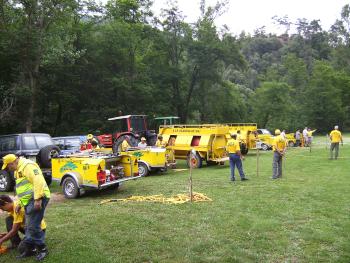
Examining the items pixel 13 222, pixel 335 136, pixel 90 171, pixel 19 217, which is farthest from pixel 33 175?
pixel 335 136

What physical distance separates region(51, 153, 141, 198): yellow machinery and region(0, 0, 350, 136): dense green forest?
16.0 meters

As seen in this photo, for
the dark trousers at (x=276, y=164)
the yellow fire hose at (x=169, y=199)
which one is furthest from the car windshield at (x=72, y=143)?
the yellow fire hose at (x=169, y=199)

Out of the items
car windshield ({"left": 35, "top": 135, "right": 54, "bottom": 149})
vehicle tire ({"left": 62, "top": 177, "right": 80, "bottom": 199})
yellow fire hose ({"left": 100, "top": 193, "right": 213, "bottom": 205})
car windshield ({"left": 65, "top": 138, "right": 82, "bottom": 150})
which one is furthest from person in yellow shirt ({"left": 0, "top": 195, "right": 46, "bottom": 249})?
car windshield ({"left": 65, "top": 138, "right": 82, "bottom": 150})

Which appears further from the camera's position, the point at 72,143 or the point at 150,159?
the point at 72,143

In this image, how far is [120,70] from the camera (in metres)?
39.5

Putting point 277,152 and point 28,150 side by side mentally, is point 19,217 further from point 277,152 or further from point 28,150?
point 277,152

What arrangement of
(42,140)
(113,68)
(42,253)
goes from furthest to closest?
(113,68) < (42,140) < (42,253)

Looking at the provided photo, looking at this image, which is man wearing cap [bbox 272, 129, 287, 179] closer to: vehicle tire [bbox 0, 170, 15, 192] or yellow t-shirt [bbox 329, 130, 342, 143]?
yellow t-shirt [bbox 329, 130, 342, 143]

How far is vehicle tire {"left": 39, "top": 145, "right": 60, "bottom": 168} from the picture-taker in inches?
505

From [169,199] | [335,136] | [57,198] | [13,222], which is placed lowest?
[57,198]

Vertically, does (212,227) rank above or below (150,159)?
below

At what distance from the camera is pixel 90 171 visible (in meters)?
11.3

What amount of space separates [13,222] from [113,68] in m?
33.4

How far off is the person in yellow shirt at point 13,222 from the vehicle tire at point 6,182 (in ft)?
21.1
